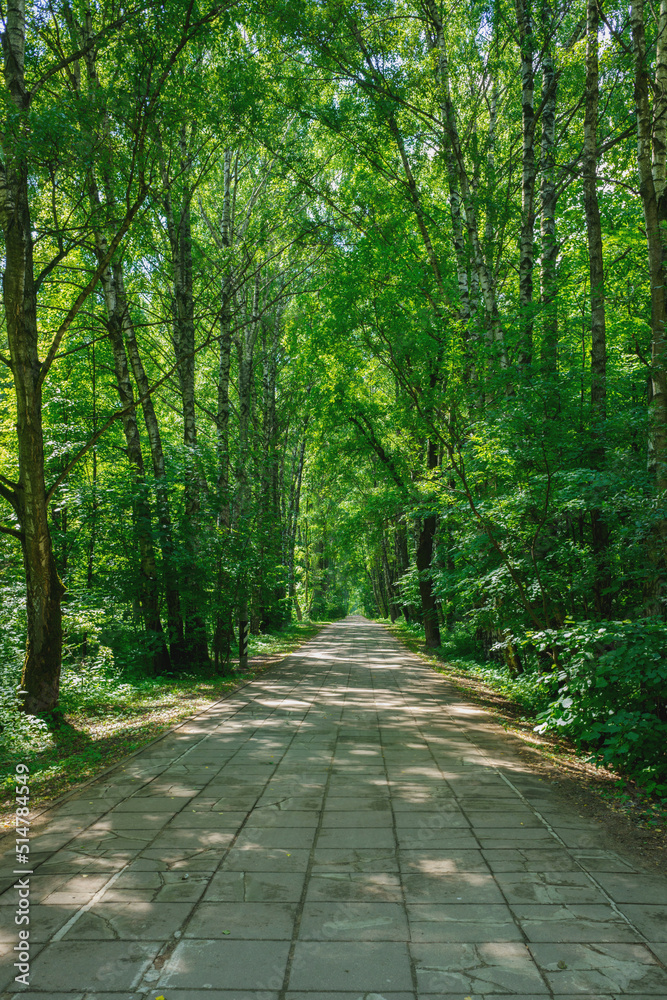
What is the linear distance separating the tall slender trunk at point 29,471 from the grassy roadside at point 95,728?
557 mm

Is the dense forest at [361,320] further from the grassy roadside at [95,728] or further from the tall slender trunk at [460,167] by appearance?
the grassy roadside at [95,728]

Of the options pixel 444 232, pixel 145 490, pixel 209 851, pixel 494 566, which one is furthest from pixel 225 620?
pixel 444 232

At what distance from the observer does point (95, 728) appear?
23.5 ft

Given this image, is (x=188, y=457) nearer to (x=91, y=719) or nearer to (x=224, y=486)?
(x=224, y=486)

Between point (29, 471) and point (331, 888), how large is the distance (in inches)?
215

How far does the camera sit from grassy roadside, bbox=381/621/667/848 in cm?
422

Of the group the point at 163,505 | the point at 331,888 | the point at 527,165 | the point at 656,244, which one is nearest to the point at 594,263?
the point at 656,244

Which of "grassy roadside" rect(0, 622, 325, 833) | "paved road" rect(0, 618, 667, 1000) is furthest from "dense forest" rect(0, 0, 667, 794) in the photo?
"paved road" rect(0, 618, 667, 1000)

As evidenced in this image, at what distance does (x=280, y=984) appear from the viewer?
8.23 feet

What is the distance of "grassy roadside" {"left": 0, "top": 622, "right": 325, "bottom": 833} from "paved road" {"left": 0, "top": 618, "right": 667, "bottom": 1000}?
0.44m

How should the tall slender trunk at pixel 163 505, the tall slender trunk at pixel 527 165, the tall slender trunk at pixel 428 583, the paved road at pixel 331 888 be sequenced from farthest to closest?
1. the tall slender trunk at pixel 428 583
2. the tall slender trunk at pixel 163 505
3. the tall slender trunk at pixel 527 165
4. the paved road at pixel 331 888

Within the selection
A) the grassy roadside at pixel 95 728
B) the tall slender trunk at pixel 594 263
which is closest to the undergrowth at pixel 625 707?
the tall slender trunk at pixel 594 263

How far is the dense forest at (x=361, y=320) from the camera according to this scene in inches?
250

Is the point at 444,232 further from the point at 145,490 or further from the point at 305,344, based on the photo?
the point at 145,490
